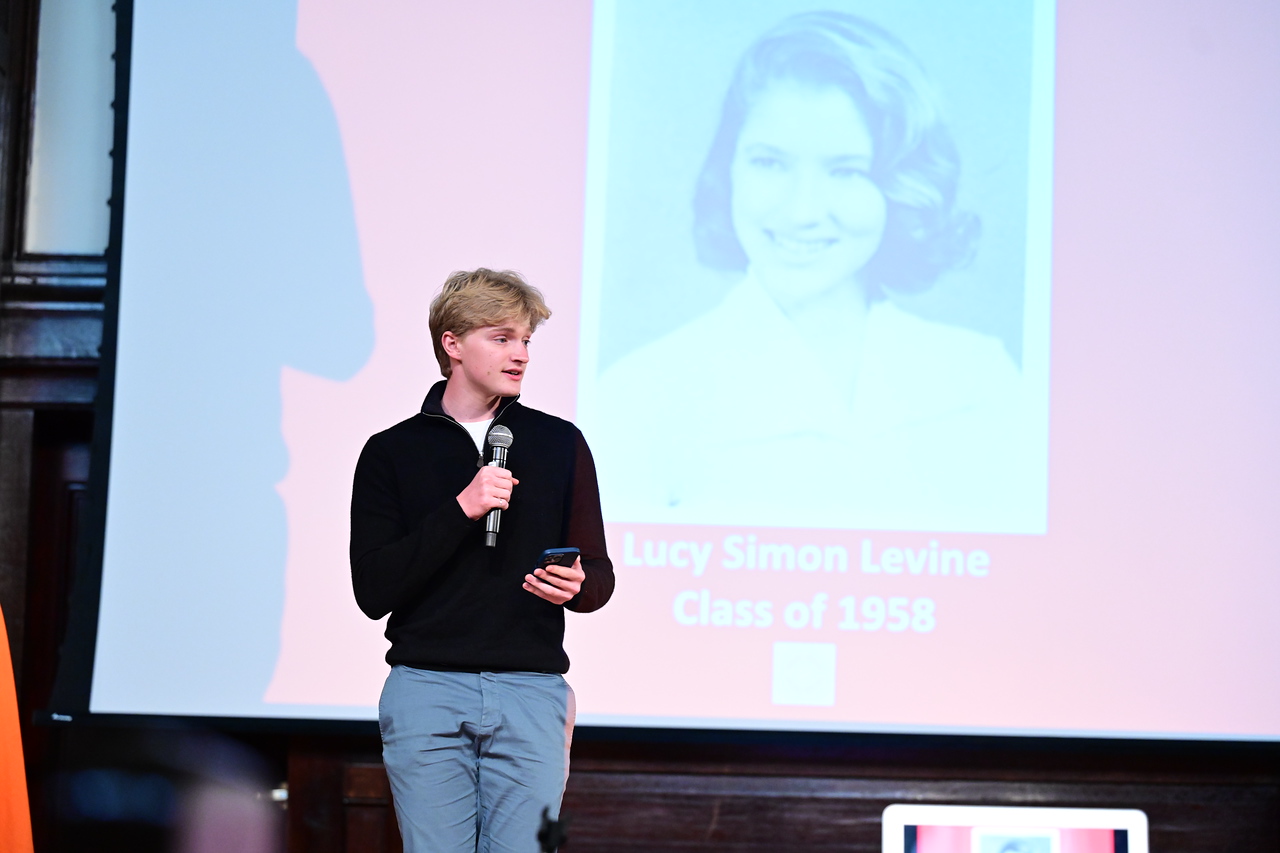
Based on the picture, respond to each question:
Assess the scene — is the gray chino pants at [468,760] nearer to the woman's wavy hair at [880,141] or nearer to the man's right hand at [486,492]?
the man's right hand at [486,492]

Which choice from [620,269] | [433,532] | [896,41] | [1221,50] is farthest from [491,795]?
[1221,50]

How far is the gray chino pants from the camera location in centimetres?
167

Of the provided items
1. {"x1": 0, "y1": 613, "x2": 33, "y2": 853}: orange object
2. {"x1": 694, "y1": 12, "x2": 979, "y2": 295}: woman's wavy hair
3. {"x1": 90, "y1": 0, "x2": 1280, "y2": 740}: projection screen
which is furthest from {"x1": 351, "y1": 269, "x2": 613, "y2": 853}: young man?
{"x1": 694, "y1": 12, "x2": 979, "y2": 295}: woman's wavy hair

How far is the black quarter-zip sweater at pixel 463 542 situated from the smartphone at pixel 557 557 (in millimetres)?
107

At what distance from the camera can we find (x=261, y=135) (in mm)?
3115

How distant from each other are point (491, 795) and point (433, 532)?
0.40 m

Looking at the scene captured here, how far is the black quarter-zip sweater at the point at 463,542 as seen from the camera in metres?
1.70

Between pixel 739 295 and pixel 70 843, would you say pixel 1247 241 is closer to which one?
pixel 739 295

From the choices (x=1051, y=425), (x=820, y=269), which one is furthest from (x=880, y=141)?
(x=1051, y=425)

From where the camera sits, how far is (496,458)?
68.0 inches

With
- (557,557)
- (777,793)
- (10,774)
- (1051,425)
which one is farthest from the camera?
(777,793)

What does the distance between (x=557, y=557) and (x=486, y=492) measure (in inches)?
5.5

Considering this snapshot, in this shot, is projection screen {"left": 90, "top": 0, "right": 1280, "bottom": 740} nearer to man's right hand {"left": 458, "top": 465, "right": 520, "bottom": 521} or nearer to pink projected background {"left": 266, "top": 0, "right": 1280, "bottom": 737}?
pink projected background {"left": 266, "top": 0, "right": 1280, "bottom": 737}

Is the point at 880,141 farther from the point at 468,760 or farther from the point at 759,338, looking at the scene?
the point at 468,760
